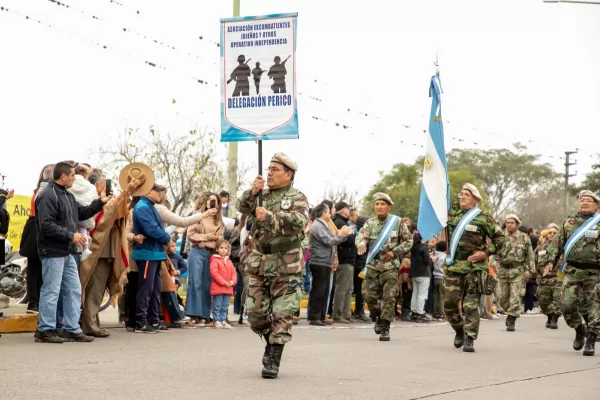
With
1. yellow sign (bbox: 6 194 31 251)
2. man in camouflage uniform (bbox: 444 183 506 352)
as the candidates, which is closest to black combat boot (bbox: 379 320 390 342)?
man in camouflage uniform (bbox: 444 183 506 352)

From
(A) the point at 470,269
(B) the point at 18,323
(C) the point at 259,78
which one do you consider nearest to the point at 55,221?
(B) the point at 18,323

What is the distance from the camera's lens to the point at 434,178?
14672 mm

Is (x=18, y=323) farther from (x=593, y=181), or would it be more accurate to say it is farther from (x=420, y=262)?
(x=593, y=181)

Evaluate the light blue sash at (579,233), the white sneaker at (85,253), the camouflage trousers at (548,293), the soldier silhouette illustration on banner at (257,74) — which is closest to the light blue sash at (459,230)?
the light blue sash at (579,233)

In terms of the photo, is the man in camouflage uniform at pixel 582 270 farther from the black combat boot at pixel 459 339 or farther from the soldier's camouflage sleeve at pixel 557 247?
the black combat boot at pixel 459 339

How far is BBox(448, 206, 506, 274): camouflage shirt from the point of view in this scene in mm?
13102

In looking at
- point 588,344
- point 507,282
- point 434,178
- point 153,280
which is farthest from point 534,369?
point 507,282

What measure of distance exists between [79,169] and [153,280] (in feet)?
6.35

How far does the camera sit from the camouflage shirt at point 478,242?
43.0ft

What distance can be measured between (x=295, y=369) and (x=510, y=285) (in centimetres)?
1007

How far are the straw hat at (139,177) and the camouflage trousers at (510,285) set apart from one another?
26.0 feet

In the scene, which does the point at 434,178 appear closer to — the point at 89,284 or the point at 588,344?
the point at 588,344

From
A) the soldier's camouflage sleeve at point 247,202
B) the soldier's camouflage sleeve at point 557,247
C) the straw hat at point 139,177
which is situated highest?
the straw hat at point 139,177

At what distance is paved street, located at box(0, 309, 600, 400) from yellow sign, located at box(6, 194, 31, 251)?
6.75 m
